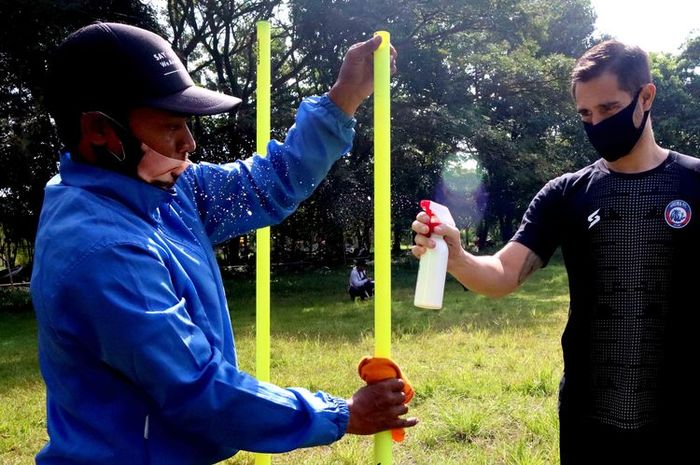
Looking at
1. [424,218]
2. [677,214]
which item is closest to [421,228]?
[424,218]

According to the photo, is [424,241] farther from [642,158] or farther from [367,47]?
[642,158]

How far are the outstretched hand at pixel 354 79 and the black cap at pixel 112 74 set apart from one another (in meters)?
0.63

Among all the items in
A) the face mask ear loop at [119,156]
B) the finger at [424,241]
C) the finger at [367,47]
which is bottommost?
the finger at [424,241]

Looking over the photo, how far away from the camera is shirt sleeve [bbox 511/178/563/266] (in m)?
2.47

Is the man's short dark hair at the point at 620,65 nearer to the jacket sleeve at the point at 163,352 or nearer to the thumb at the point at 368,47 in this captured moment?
the thumb at the point at 368,47

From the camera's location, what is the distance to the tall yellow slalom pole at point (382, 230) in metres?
1.87

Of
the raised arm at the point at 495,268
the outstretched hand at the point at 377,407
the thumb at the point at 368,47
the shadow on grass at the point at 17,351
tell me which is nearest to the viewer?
the outstretched hand at the point at 377,407

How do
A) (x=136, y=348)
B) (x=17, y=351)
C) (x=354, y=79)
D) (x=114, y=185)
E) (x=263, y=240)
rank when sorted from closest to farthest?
1. (x=136, y=348)
2. (x=114, y=185)
3. (x=354, y=79)
4. (x=263, y=240)
5. (x=17, y=351)

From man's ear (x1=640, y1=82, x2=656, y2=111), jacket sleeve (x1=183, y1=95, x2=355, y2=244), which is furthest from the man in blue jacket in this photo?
man's ear (x1=640, y1=82, x2=656, y2=111)

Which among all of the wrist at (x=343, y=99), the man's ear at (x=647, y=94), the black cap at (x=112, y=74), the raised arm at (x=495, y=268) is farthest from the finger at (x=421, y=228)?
the man's ear at (x=647, y=94)

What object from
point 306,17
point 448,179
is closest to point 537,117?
point 448,179

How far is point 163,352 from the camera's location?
Answer: 1.38m

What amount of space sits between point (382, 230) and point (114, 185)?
747 mm

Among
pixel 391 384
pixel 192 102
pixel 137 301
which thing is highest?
pixel 192 102
